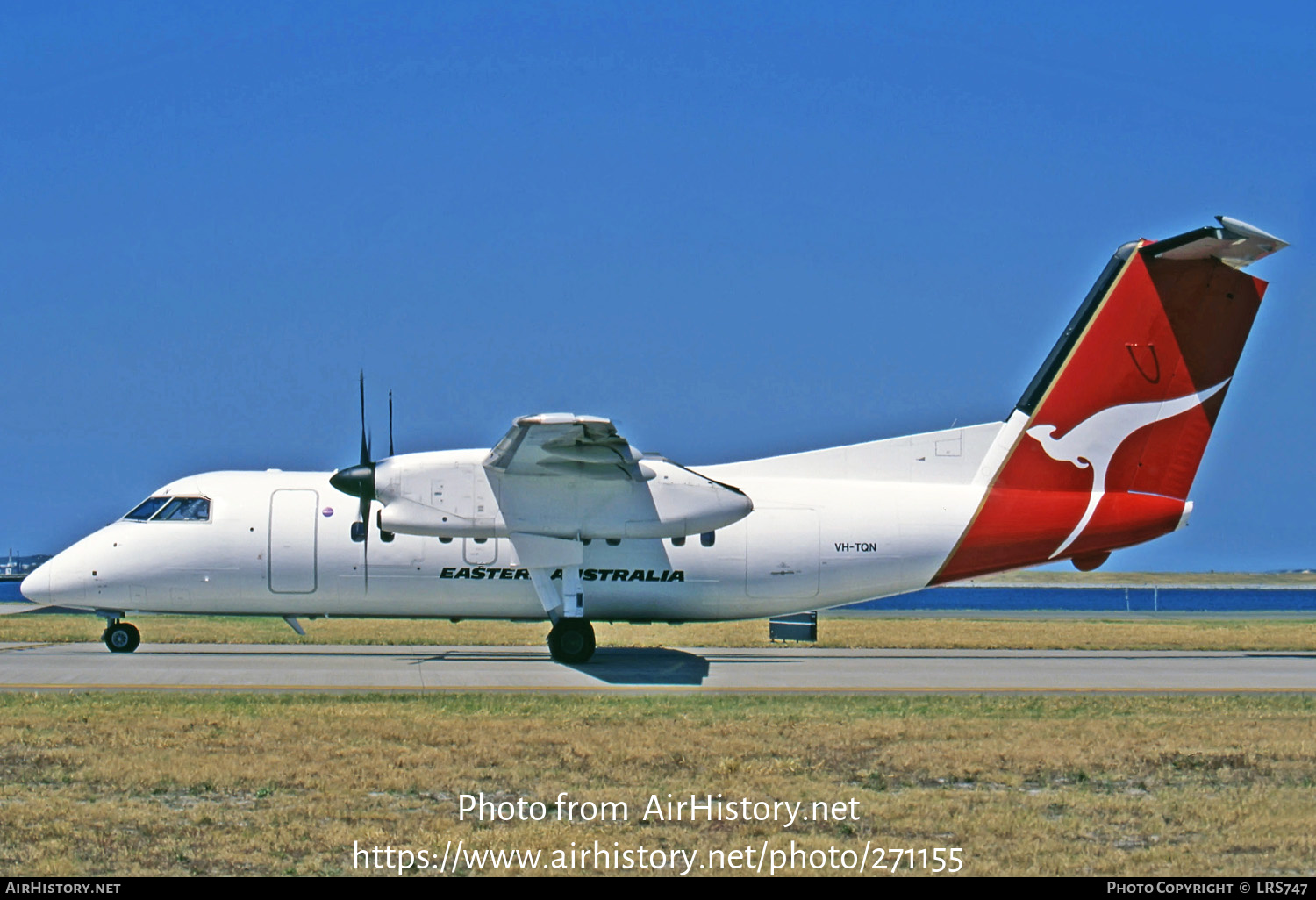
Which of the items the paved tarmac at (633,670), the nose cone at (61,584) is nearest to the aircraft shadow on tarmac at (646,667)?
the paved tarmac at (633,670)

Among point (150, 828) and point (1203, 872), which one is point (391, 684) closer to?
point (150, 828)

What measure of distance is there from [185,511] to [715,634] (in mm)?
13783

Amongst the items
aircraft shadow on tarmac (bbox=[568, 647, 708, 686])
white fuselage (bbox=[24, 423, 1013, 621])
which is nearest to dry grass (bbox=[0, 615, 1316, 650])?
aircraft shadow on tarmac (bbox=[568, 647, 708, 686])

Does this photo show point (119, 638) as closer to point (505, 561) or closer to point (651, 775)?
point (505, 561)

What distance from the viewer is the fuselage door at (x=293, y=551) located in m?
19.2

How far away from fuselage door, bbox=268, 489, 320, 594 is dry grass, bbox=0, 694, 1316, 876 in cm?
470

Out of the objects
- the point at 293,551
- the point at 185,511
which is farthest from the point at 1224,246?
the point at 185,511

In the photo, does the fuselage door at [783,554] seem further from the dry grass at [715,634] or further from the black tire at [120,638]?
the black tire at [120,638]

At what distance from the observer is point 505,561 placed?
760 inches

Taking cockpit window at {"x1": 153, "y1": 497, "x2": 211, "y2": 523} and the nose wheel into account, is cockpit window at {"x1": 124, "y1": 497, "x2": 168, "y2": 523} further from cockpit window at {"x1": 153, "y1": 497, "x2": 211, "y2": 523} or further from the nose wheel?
the nose wheel

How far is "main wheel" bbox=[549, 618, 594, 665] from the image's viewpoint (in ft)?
60.6

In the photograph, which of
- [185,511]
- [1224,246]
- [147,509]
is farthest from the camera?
[147,509]

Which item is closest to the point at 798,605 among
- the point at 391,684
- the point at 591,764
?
the point at 391,684
